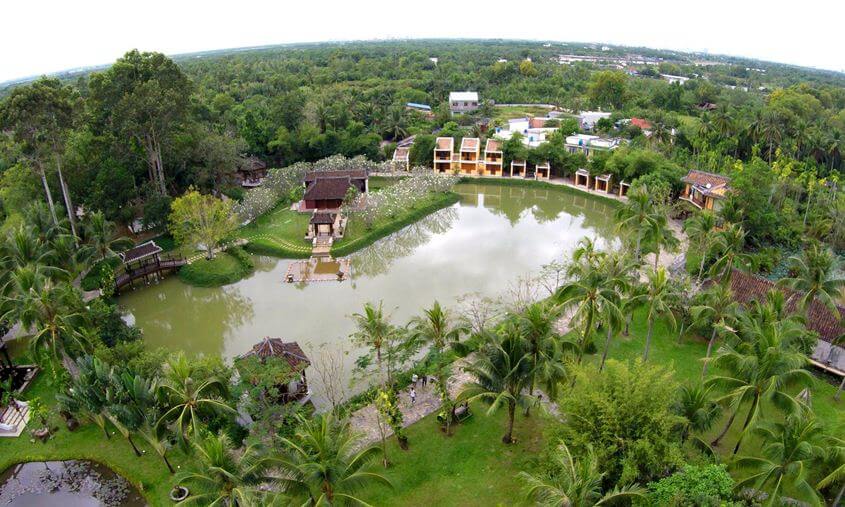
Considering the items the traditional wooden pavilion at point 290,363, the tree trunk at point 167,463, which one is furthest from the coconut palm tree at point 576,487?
the tree trunk at point 167,463

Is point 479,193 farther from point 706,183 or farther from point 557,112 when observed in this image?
point 557,112

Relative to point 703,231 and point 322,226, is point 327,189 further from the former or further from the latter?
point 703,231

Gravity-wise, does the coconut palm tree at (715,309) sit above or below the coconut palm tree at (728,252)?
below

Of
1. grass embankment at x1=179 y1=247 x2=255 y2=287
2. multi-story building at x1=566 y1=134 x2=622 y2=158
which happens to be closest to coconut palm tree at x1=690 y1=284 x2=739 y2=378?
grass embankment at x1=179 y1=247 x2=255 y2=287

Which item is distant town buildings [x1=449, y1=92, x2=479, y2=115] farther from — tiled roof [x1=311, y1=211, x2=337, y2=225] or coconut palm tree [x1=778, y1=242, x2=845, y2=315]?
coconut palm tree [x1=778, y1=242, x2=845, y2=315]

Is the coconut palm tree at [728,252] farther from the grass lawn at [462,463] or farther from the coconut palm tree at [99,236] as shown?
the coconut palm tree at [99,236]

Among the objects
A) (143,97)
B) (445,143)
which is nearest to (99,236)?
(143,97)
